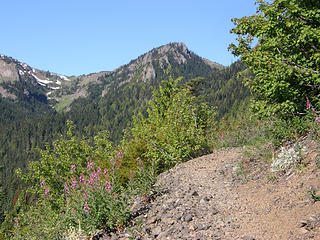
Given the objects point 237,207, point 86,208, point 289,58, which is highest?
point 289,58

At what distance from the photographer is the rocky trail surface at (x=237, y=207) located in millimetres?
4879

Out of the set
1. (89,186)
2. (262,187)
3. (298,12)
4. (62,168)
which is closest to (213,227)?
(262,187)

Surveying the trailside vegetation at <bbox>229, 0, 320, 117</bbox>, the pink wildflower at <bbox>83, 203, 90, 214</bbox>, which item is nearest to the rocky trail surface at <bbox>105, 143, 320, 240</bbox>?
the pink wildflower at <bbox>83, 203, 90, 214</bbox>

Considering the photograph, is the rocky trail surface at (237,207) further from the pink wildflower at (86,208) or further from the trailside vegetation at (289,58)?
the trailside vegetation at (289,58)

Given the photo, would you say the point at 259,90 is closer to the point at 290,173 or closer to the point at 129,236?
the point at 290,173

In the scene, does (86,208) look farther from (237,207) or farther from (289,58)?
(289,58)

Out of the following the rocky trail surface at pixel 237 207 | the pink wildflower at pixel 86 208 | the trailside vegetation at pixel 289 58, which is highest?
the trailside vegetation at pixel 289 58

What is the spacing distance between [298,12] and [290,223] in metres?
6.07

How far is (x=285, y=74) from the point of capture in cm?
768

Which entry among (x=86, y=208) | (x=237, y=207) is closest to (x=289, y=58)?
(x=237, y=207)

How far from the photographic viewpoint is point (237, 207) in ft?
21.0

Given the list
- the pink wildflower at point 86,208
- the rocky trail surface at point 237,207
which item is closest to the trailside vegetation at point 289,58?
the rocky trail surface at point 237,207

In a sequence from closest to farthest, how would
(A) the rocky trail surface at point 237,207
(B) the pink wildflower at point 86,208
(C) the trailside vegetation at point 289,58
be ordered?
(A) the rocky trail surface at point 237,207, (B) the pink wildflower at point 86,208, (C) the trailside vegetation at point 289,58

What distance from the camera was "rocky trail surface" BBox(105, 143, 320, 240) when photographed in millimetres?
4879
